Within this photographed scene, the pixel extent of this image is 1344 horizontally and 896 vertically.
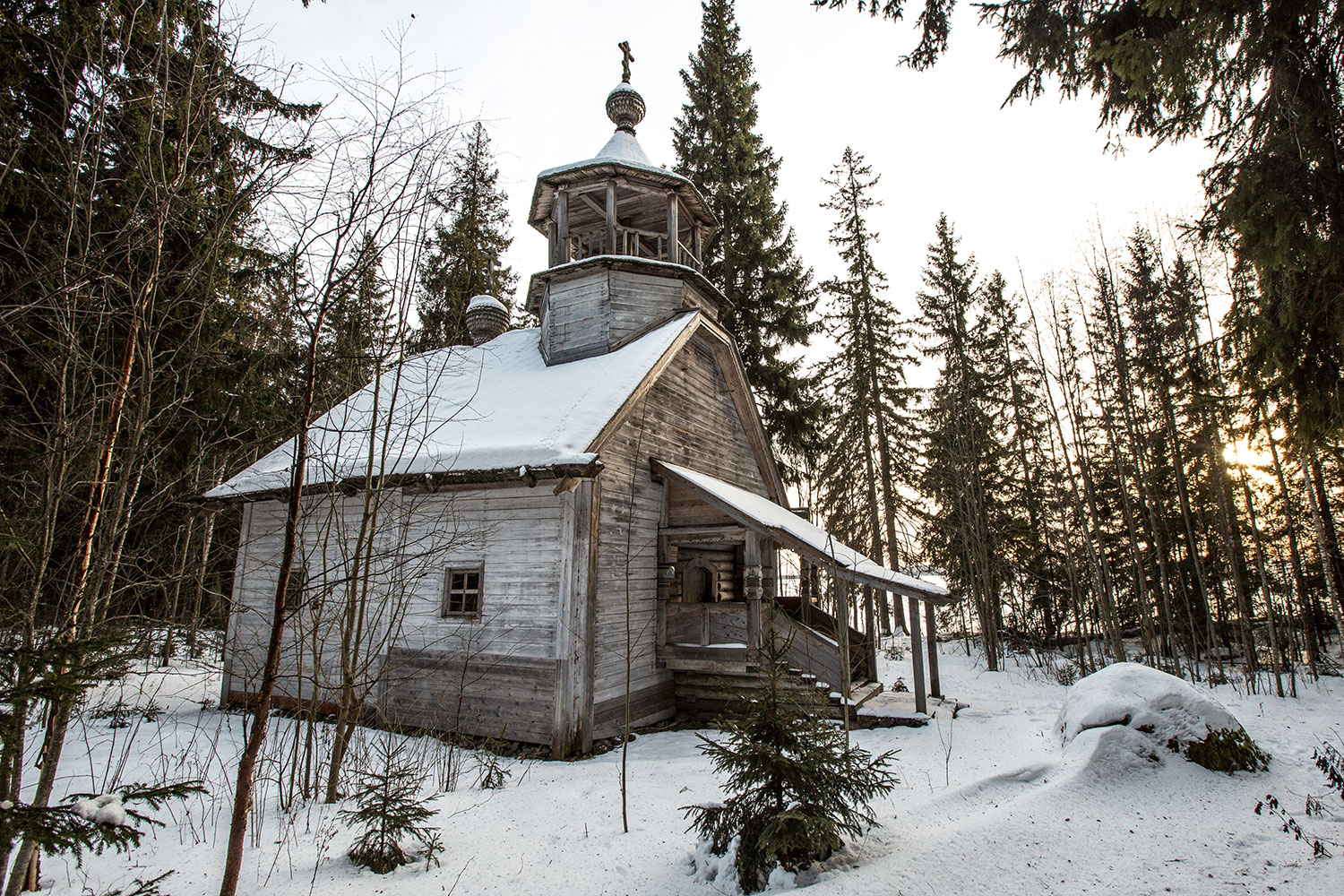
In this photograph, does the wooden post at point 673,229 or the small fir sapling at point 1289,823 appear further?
the wooden post at point 673,229

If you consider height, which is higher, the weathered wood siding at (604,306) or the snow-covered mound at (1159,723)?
the weathered wood siding at (604,306)

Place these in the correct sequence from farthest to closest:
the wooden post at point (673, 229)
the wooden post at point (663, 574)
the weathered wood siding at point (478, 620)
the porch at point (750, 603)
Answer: the wooden post at point (673, 229) → the wooden post at point (663, 574) → the porch at point (750, 603) → the weathered wood siding at point (478, 620)

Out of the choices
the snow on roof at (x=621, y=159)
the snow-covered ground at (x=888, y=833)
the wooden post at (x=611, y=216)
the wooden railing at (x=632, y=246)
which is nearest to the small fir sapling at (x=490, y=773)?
the snow-covered ground at (x=888, y=833)

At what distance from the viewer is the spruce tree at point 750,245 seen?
19.2 metres

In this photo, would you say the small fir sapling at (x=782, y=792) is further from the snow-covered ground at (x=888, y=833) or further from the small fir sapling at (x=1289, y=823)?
the small fir sapling at (x=1289, y=823)

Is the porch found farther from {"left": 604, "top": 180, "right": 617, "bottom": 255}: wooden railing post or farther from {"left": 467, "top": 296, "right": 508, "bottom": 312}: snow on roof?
{"left": 467, "top": 296, "right": 508, "bottom": 312}: snow on roof

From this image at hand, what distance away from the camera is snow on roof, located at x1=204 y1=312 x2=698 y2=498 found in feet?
28.2

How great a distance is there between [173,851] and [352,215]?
5.28m

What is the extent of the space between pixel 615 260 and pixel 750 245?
811cm

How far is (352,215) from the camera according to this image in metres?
3.91

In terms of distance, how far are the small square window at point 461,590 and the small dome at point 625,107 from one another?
10.6 m

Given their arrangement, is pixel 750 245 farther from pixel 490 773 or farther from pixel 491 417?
pixel 490 773

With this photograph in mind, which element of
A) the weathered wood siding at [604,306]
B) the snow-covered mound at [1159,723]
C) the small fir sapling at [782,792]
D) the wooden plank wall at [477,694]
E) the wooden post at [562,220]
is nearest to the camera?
the small fir sapling at [782,792]

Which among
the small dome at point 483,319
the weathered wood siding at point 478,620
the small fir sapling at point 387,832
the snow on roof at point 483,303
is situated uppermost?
the snow on roof at point 483,303
